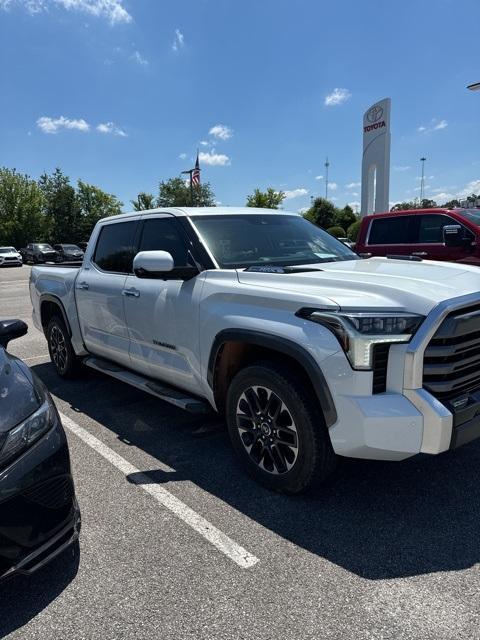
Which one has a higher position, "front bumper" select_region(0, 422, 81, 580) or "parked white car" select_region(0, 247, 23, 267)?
"front bumper" select_region(0, 422, 81, 580)

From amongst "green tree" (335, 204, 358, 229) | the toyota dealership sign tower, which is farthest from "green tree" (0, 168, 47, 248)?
the toyota dealership sign tower

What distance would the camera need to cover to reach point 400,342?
2547mm

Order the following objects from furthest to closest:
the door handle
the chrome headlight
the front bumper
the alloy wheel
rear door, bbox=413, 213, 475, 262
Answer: rear door, bbox=413, 213, 475, 262 < the door handle < the alloy wheel < the chrome headlight < the front bumper

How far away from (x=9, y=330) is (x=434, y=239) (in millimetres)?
7056

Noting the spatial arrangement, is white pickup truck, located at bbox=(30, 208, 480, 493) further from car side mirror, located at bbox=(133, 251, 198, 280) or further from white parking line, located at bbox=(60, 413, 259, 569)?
white parking line, located at bbox=(60, 413, 259, 569)

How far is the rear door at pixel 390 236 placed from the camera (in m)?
8.48

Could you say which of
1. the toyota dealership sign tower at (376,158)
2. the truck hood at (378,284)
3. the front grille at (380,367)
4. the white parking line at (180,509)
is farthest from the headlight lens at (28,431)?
the toyota dealership sign tower at (376,158)

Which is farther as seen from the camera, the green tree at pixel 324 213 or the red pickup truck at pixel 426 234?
the green tree at pixel 324 213

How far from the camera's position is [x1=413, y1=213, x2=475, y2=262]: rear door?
25.7ft

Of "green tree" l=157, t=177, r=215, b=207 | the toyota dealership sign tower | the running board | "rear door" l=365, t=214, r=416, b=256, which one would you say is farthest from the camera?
"green tree" l=157, t=177, r=215, b=207

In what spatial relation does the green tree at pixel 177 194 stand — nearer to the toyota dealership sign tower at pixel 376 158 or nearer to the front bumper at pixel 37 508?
the toyota dealership sign tower at pixel 376 158

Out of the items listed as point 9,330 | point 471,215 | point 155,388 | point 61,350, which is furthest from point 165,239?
point 471,215

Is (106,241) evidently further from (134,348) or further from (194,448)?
(194,448)

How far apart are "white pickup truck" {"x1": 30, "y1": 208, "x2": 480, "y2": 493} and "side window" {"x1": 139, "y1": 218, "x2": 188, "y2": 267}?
0.05 feet
